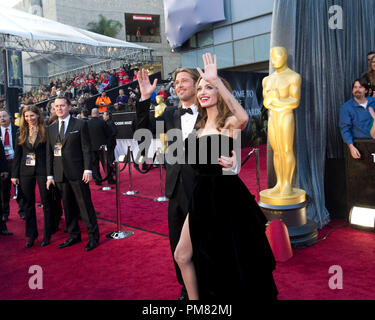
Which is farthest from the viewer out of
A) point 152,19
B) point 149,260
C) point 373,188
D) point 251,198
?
point 152,19

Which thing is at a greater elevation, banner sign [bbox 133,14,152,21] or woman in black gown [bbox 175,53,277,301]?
banner sign [bbox 133,14,152,21]

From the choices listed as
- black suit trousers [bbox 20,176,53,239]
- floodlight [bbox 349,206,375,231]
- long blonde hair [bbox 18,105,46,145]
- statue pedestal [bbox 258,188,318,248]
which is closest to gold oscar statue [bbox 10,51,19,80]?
long blonde hair [bbox 18,105,46,145]

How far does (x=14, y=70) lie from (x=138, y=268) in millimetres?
7393

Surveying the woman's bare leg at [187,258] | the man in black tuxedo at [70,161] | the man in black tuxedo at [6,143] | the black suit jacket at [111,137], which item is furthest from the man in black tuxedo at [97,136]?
the woman's bare leg at [187,258]

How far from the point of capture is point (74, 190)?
4.36 metres

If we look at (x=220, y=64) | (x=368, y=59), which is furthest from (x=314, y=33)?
(x=220, y=64)

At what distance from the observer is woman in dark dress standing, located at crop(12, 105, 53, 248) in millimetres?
4562

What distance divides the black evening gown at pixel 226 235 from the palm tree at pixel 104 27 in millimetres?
36137

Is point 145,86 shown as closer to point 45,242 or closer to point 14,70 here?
point 45,242

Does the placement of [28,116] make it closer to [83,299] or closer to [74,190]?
[74,190]

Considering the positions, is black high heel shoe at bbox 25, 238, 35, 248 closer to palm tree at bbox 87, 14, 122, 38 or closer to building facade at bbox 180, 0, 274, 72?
building facade at bbox 180, 0, 274, 72

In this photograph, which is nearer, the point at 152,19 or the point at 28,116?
the point at 28,116

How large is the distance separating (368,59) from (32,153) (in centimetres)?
427

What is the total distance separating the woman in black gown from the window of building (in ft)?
123
